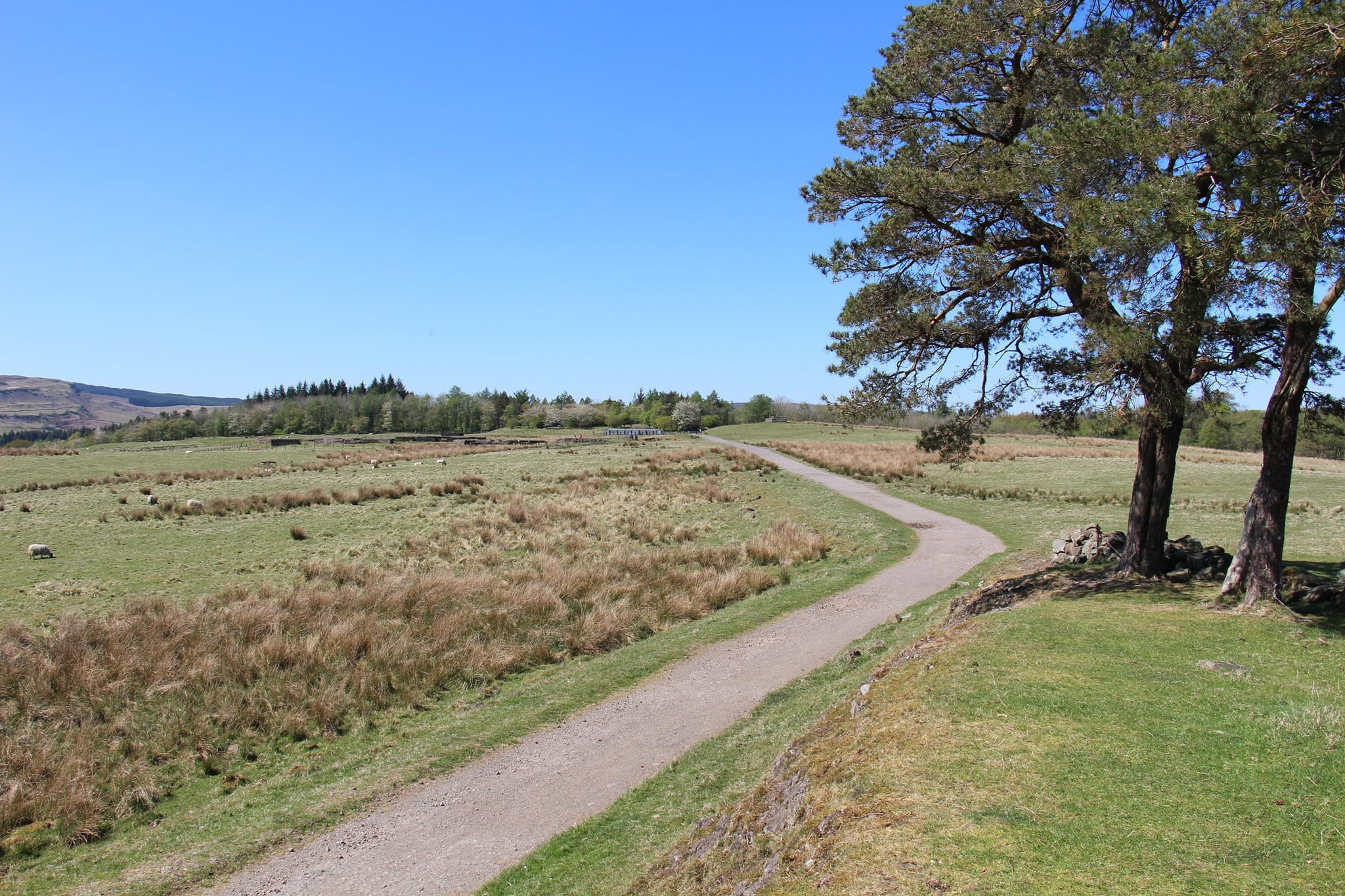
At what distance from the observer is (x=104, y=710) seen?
35.1ft

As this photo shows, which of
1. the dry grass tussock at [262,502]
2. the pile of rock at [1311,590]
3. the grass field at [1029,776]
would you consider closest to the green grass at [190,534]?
the dry grass tussock at [262,502]

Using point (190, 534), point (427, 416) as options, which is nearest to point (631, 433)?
point (427, 416)

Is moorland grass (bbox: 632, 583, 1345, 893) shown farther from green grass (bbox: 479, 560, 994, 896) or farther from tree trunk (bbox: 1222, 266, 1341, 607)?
tree trunk (bbox: 1222, 266, 1341, 607)

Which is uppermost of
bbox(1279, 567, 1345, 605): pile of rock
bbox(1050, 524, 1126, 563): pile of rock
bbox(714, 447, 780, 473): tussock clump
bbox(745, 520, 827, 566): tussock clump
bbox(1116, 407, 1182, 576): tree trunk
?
bbox(1116, 407, 1182, 576): tree trunk

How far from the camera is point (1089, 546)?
16281mm

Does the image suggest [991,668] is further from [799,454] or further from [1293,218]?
[799,454]

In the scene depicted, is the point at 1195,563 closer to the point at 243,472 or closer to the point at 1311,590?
the point at 1311,590

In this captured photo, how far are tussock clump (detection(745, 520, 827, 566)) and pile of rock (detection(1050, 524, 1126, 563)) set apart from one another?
696 centimetres

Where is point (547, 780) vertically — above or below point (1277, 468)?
below

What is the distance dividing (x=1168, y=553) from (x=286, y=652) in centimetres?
1673

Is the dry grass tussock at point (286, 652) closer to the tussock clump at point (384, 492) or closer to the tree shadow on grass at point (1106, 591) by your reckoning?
the tree shadow on grass at point (1106, 591)

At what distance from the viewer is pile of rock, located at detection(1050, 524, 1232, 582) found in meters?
13.1

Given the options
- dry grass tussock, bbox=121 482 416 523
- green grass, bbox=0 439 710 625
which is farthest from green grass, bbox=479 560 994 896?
dry grass tussock, bbox=121 482 416 523

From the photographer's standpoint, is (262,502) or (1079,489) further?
(1079,489)
